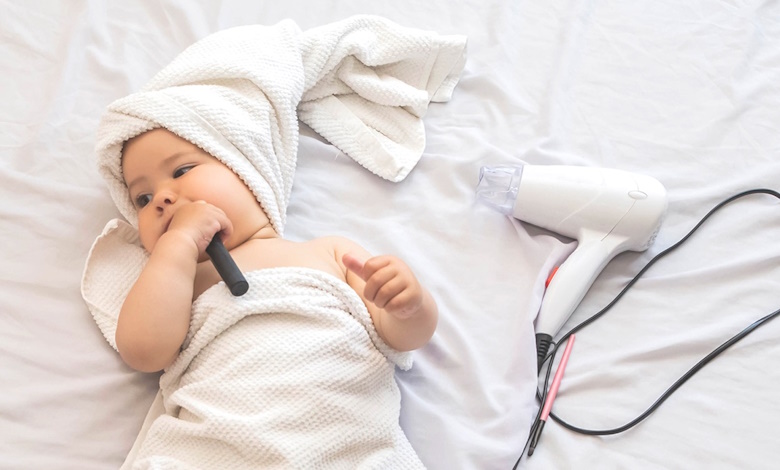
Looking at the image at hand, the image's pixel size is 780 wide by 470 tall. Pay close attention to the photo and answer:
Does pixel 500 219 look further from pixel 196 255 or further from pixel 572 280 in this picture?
pixel 196 255

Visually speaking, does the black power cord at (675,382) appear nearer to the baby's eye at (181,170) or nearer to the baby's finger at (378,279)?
the baby's finger at (378,279)

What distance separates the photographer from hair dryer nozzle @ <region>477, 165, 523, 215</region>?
112 centimetres

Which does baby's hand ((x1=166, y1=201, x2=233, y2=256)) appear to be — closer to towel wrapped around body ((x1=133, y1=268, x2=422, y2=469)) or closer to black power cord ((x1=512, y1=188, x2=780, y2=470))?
towel wrapped around body ((x1=133, y1=268, x2=422, y2=469))

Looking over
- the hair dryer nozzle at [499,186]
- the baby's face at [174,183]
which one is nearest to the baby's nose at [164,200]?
the baby's face at [174,183]

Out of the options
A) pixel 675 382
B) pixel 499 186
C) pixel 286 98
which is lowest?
pixel 675 382

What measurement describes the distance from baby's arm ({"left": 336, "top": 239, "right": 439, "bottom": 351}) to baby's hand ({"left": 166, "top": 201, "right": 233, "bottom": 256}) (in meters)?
0.17

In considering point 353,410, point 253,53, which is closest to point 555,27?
point 253,53

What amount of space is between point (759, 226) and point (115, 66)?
40.3 inches

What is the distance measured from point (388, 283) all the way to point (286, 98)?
0.38m

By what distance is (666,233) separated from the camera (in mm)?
1111

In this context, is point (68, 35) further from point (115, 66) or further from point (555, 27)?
point (555, 27)

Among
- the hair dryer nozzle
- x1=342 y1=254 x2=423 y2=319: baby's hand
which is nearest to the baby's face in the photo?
x1=342 y1=254 x2=423 y2=319: baby's hand

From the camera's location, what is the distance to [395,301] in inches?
32.7

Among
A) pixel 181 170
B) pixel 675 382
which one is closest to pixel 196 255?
pixel 181 170
